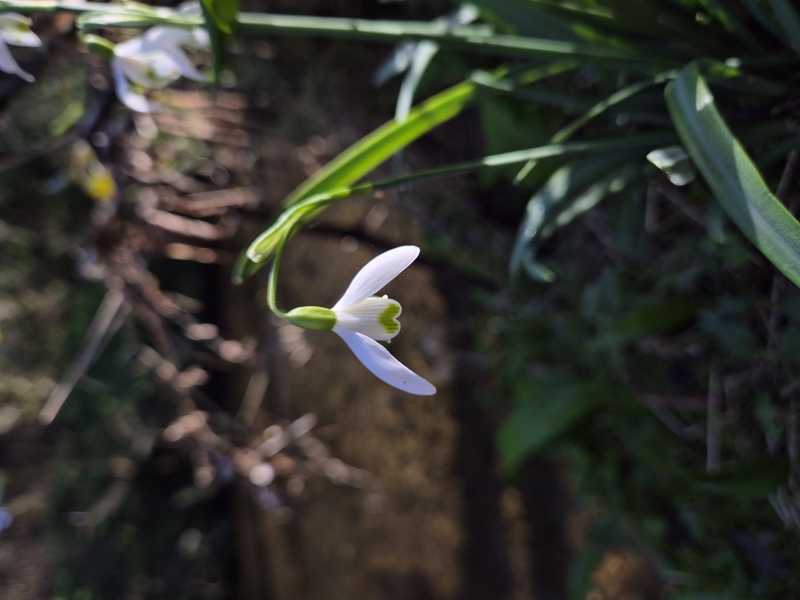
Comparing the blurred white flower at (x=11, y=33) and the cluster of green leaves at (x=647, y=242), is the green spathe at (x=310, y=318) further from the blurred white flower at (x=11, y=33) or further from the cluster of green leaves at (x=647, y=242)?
the blurred white flower at (x=11, y=33)

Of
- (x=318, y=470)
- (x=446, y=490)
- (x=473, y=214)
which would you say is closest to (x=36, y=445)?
(x=318, y=470)

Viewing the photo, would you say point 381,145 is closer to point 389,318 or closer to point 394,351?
point 389,318

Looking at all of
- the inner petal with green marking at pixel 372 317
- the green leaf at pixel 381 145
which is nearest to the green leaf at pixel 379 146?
the green leaf at pixel 381 145

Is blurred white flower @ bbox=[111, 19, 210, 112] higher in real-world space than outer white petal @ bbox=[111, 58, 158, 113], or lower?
higher

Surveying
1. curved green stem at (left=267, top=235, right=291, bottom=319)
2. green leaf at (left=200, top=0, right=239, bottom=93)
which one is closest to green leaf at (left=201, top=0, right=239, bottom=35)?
green leaf at (left=200, top=0, right=239, bottom=93)

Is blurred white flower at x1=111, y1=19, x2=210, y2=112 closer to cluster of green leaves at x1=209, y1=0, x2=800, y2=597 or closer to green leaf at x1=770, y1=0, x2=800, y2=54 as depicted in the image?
cluster of green leaves at x1=209, y1=0, x2=800, y2=597

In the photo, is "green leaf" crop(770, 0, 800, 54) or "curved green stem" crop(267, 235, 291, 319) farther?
"green leaf" crop(770, 0, 800, 54)
